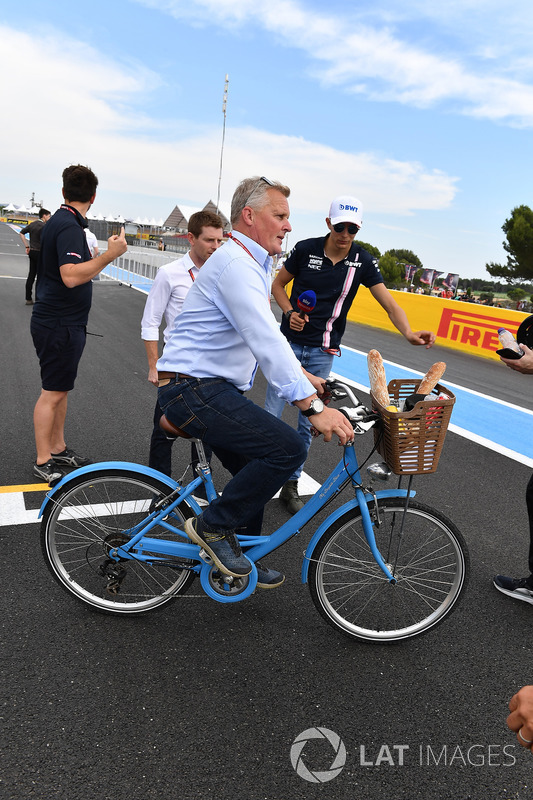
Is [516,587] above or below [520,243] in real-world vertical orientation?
below

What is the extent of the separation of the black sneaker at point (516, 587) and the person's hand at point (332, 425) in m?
1.75

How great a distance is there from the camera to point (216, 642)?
270cm

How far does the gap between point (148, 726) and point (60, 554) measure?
3.40ft

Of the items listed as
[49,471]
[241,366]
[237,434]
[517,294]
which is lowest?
[49,471]

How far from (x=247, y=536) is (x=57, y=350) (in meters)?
2.23

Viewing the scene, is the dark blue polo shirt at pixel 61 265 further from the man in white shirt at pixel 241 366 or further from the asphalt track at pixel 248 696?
the man in white shirt at pixel 241 366

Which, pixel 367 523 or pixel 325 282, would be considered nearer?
pixel 367 523

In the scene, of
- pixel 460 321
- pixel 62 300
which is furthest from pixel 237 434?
pixel 460 321

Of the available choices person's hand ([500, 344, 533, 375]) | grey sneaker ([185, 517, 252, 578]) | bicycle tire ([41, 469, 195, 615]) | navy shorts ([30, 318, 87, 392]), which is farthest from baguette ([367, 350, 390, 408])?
navy shorts ([30, 318, 87, 392])

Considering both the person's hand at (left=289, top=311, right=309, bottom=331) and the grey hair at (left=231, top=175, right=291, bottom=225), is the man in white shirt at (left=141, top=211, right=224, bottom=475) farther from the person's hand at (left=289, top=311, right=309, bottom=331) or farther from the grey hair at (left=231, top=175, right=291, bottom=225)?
the grey hair at (left=231, top=175, right=291, bottom=225)

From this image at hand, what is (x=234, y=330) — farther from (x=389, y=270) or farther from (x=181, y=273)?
(x=389, y=270)

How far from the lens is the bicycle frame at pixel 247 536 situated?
102 inches

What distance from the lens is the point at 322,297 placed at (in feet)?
13.3

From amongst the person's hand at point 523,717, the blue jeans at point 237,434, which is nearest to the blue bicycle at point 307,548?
the blue jeans at point 237,434
